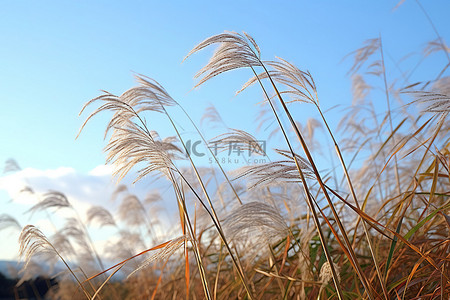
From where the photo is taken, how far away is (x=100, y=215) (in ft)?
19.7

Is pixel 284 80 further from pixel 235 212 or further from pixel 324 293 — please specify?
pixel 324 293

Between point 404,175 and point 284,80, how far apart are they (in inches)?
108

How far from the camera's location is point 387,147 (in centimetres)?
443

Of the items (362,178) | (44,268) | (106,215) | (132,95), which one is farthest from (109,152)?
(44,268)

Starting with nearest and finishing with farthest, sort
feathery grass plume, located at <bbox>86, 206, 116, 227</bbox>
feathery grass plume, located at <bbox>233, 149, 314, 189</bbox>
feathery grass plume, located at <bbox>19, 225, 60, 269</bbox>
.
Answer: feathery grass plume, located at <bbox>233, 149, 314, 189</bbox> → feathery grass plume, located at <bbox>19, 225, 60, 269</bbox> → feathery grass plume, located at <bbox>86, 206, 116, 227</bbox>

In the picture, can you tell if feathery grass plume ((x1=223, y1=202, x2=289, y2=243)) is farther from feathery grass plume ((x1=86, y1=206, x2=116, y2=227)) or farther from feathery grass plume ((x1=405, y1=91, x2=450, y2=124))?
feathery grass plume ((x1=86, y1=206, x2=116, y2=227))

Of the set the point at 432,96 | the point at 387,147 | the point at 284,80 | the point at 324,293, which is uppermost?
the point at 284,80

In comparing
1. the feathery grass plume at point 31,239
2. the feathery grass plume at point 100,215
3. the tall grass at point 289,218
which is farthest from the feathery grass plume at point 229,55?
the feathery grass plume at point 100,215

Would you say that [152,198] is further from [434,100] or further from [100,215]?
[434,100]

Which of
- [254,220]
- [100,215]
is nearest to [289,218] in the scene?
[254,220]

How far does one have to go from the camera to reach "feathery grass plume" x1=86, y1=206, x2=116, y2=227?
591 cm

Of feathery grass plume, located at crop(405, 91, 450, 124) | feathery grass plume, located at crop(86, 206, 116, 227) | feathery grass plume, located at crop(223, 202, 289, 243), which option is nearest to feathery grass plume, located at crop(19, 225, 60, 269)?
feathery grass plume, located at crop(223, 202, 289, 243)

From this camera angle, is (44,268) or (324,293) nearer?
(324,293)

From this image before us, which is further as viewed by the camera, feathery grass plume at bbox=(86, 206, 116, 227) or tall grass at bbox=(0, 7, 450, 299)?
feathery grass plume at bbox=(86, 206, 116, 227)
